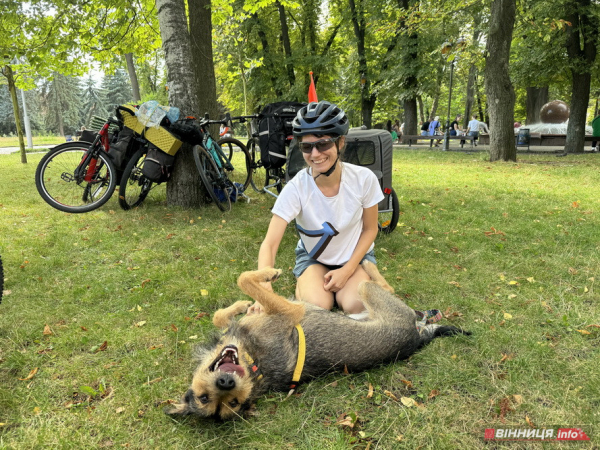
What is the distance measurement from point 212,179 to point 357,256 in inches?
153

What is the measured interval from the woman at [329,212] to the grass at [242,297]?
0.72 metres

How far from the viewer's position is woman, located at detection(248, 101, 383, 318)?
2.82 m

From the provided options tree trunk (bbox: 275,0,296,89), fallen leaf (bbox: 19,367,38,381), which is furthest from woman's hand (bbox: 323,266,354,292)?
tree trunk (bbox: 275,0,296,89)

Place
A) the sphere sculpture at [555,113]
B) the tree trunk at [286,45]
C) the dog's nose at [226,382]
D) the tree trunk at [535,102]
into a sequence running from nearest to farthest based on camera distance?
the dog's nose at [226,382]
the tree trunk at [286,45]
the tree trunk at [535,102]
the sphere sculpture at [555,113]

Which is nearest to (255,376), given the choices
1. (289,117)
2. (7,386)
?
(7,386)

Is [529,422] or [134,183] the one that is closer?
[529,422]

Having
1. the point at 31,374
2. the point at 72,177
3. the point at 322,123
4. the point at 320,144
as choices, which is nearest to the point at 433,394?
the point at 320,144

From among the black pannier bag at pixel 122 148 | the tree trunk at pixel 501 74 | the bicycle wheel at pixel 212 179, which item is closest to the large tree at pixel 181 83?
the bicycle wheel at pixel 212 179

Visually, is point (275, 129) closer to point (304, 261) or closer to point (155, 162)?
point (155, 162)

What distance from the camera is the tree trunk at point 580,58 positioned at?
1311 centimetres

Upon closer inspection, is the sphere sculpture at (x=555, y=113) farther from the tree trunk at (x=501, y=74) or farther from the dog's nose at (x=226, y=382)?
the dog's nose at (x=226, y=382)

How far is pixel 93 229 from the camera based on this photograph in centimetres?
524

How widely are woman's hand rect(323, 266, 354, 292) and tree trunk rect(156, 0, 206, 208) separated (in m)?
3.89

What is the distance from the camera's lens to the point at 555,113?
73.6 ft
